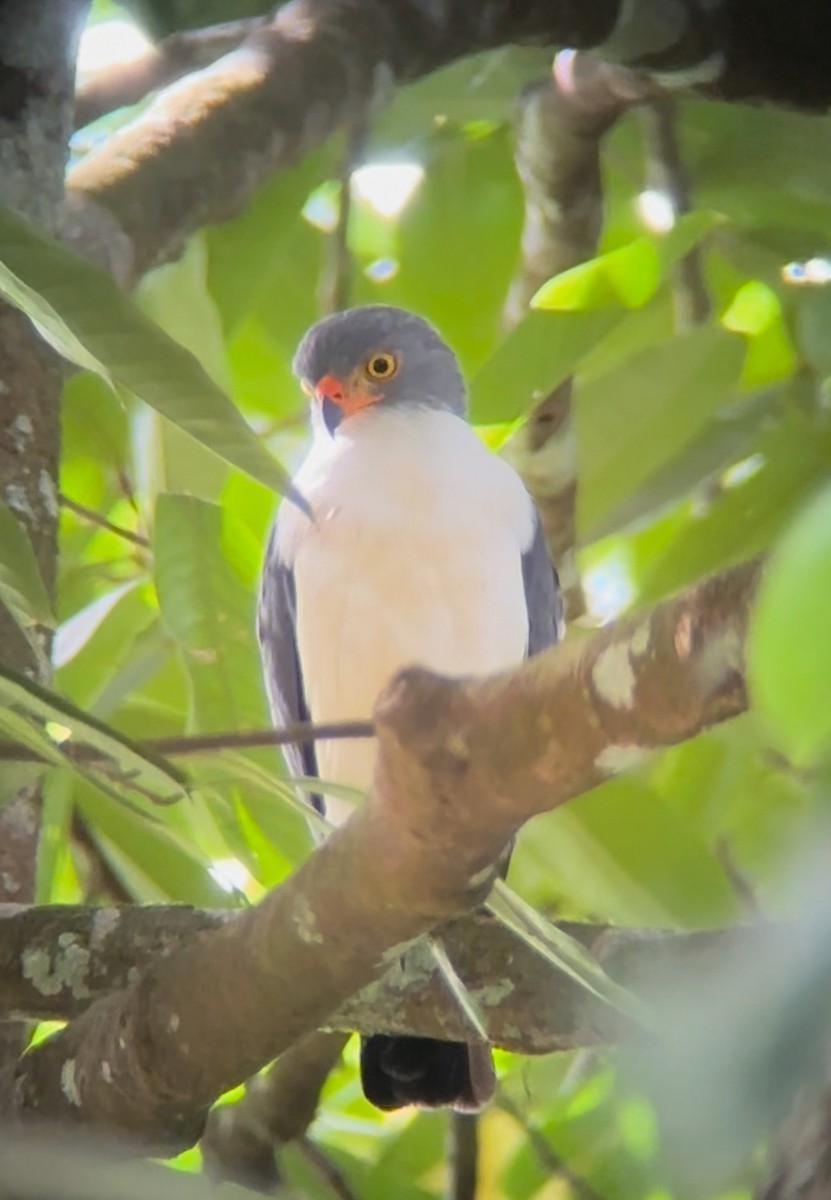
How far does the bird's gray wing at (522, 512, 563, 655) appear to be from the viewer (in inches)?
74.2

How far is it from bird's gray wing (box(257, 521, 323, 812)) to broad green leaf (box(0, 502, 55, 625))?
0.80 m

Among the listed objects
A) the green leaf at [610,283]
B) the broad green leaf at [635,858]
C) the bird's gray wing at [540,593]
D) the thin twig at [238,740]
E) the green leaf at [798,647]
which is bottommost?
the bird's gray wing at [540,593]

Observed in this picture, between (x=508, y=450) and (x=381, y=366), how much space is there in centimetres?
35

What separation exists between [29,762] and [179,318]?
0.95 m

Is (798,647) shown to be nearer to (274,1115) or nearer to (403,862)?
(403,862)

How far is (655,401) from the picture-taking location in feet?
5.17

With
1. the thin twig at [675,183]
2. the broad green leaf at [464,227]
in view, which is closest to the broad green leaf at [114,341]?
the thin twig at [675,183]

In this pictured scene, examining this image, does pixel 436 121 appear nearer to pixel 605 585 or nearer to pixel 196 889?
pixel 605 585

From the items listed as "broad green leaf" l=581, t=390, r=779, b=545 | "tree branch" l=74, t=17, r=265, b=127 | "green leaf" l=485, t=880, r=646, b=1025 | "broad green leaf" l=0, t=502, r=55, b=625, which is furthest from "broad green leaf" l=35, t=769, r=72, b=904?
"tree branch" l=74, t=17, r=265, b=127

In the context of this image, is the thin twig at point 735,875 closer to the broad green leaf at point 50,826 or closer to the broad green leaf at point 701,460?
the broad green leaf at point 701,460

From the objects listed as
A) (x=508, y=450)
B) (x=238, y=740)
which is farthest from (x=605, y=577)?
(x=238, y=740)

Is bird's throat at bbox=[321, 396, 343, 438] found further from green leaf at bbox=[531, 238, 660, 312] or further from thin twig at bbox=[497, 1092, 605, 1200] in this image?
thin twig at bbox=[497, 1092, 605, 1200]

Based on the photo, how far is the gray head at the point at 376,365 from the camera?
2.13m

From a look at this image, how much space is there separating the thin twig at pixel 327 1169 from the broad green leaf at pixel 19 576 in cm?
115
